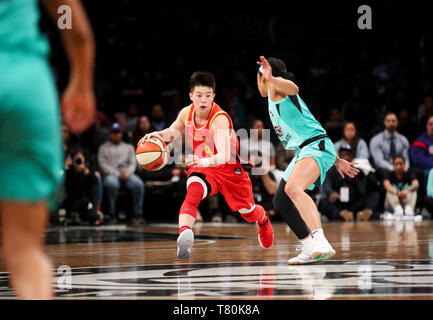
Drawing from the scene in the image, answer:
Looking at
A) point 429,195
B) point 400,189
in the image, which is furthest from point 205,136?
point 400,189

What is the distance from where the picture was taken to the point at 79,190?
10.8 meters

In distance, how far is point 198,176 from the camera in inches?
246

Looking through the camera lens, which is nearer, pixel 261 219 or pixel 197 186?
pixel 197 186

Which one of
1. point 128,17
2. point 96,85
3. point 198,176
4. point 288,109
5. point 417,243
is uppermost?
point 128,17

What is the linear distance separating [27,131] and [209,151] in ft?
13.9

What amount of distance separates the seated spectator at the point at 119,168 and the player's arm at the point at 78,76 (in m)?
8.96

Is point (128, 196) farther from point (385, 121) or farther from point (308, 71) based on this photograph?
point (308, 71)

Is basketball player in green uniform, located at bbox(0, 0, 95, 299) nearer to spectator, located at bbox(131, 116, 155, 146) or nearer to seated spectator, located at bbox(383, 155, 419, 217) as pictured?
spectator, located at bbox(131, 116, 155, 146)

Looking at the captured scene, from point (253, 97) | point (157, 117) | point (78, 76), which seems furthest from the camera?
point (253, 97)

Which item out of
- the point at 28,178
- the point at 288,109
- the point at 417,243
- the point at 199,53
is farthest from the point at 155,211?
the point at 28,178

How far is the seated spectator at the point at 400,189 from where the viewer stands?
11719 millimetres

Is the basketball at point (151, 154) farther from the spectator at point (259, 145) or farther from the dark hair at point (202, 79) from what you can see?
the spectator at point (259, 145)

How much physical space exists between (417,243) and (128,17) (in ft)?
30.0

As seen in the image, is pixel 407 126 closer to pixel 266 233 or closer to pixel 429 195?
pixel 429 195
